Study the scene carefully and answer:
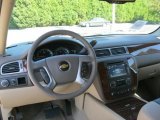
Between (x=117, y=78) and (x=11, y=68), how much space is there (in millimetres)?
919

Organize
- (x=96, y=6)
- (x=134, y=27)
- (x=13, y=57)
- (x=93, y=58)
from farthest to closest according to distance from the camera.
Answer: (x=134, y=27) → (x=96, y=6) → (x=13, y=57) → (x=93, y=58)

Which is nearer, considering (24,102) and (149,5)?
(24,102)

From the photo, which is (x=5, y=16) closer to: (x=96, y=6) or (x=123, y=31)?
(x=96, y=6)

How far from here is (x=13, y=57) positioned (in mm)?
2420

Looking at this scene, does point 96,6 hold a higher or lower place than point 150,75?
higher

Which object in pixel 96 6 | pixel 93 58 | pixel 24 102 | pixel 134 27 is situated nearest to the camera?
pixel 93 58

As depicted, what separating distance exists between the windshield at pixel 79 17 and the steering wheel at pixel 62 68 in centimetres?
31

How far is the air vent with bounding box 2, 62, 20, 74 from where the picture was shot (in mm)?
2406

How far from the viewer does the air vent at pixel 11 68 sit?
2406mm

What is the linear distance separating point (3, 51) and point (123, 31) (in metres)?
1.55

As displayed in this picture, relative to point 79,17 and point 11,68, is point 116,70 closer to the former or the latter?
point 79,17

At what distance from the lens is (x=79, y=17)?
9.39ft

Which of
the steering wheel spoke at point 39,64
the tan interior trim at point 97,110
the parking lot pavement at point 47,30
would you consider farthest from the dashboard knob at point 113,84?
the steering wheel spoke at point 39,64

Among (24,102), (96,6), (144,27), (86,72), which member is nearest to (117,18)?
(96,6)
